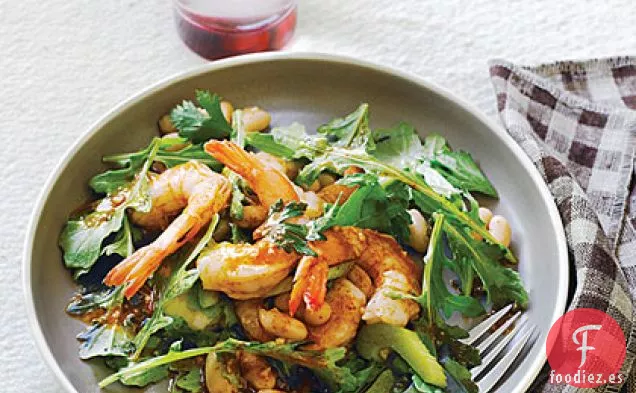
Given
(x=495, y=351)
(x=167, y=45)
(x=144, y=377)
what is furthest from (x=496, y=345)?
(x=167, y=45)

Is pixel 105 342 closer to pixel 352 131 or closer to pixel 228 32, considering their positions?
pixel 352 131

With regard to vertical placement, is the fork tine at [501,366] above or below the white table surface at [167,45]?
below

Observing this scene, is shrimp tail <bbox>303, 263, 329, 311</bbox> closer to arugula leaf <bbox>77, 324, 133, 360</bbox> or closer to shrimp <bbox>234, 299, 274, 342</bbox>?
shrimp <bbox>234, 299, 274, 342</bbox>

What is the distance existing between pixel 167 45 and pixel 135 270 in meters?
0.80

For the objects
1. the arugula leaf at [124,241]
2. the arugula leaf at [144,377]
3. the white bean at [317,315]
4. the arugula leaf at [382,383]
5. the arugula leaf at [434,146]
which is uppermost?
the arugula leaf at [434,146]

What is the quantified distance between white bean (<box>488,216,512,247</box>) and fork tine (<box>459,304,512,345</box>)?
13cm

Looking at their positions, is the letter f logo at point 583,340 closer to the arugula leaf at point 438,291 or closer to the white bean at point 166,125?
the arugula leaf at point 438,291

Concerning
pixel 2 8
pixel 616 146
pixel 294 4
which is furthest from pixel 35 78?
pixel 616 146

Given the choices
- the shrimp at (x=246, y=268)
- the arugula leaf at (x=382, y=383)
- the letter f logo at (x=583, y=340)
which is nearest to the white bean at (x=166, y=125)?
the shrimp at (x=246, y=268)

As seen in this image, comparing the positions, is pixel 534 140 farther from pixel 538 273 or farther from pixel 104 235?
Answer: pixel 104 235

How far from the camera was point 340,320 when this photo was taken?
1.45 meters

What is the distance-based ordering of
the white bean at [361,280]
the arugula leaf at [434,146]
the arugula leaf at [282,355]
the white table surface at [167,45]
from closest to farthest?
the arugula leaf at [282,355] < the white bean at [361,280] < the arugula leaf at [434,146] < the white table surface at [167,45]

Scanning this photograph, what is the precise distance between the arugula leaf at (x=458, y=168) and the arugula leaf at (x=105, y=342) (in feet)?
1.98

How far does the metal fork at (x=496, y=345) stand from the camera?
4.92 feet
